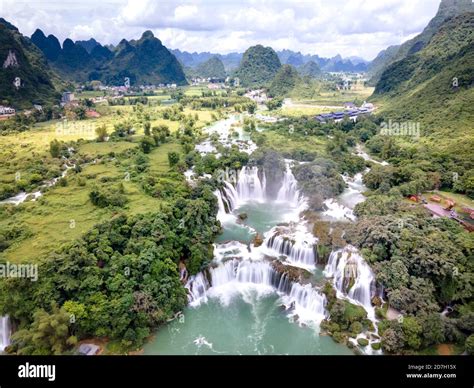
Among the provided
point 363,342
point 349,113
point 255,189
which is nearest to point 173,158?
point 255,189

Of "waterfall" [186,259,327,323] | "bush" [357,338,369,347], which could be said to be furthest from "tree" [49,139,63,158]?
"bush" [357,338,369,347]

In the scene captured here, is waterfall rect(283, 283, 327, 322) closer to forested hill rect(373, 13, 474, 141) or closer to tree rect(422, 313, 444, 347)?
tree rect(422, 313, 444, 347)

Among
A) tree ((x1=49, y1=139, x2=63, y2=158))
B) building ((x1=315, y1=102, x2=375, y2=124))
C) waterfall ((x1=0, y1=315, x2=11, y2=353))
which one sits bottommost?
waterfall ((x1=0, y1=315, x2=11, y2=353))

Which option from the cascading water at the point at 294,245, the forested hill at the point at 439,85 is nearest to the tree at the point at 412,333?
the cascading water at the point at 294,245

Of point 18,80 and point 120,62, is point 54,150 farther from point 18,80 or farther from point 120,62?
point 120,62

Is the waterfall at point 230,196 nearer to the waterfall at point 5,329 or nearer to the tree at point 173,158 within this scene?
the tree at point 173,158
